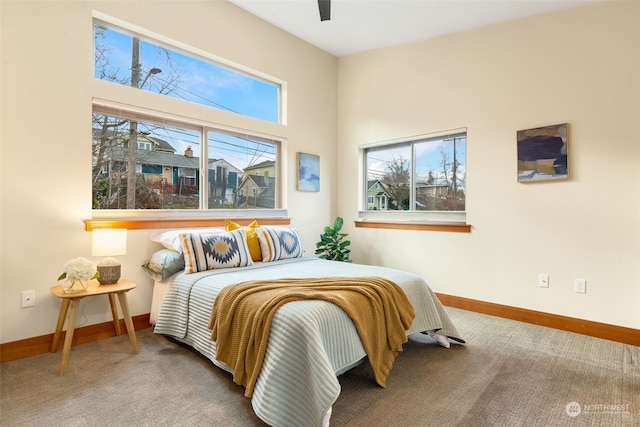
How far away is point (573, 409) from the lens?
5.94ft

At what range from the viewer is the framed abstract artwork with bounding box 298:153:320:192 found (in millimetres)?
4285

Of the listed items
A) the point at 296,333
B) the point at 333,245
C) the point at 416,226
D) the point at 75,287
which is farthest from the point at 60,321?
the point at 416,226

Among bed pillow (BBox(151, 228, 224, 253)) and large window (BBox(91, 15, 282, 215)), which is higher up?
large window (BBox(91, 15, 282, 215))

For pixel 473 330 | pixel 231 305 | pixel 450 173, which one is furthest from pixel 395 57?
pixel 231 305

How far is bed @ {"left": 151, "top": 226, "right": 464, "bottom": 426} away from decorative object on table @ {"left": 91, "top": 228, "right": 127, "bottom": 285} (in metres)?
0.38

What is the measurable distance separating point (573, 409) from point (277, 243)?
2.37 meters

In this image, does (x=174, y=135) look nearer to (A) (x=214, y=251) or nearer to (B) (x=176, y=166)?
(B) (x=176, y=166)

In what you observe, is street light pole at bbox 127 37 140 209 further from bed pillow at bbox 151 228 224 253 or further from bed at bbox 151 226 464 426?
bed at bbox 151 226 464 426

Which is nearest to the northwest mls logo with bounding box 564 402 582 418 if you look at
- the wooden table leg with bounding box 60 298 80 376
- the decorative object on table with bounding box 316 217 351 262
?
the decorative object on table with bounding box 316 217 351 262

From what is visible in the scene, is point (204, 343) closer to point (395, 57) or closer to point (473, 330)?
point (473, 330)

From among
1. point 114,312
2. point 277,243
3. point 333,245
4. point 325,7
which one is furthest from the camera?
point 333,245

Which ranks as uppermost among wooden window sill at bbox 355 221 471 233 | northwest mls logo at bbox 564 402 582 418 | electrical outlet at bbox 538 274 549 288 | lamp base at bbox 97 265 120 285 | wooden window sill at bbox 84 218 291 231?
wooden window sill at bbox 84 218 291 231

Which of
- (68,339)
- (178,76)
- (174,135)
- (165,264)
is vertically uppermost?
(178,76)

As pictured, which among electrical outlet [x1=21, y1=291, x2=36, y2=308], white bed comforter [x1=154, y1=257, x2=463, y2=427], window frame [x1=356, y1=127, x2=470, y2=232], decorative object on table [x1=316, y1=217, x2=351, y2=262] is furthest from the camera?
decorative object on table [x1=316, y1=217, x2=351, y2=262]
